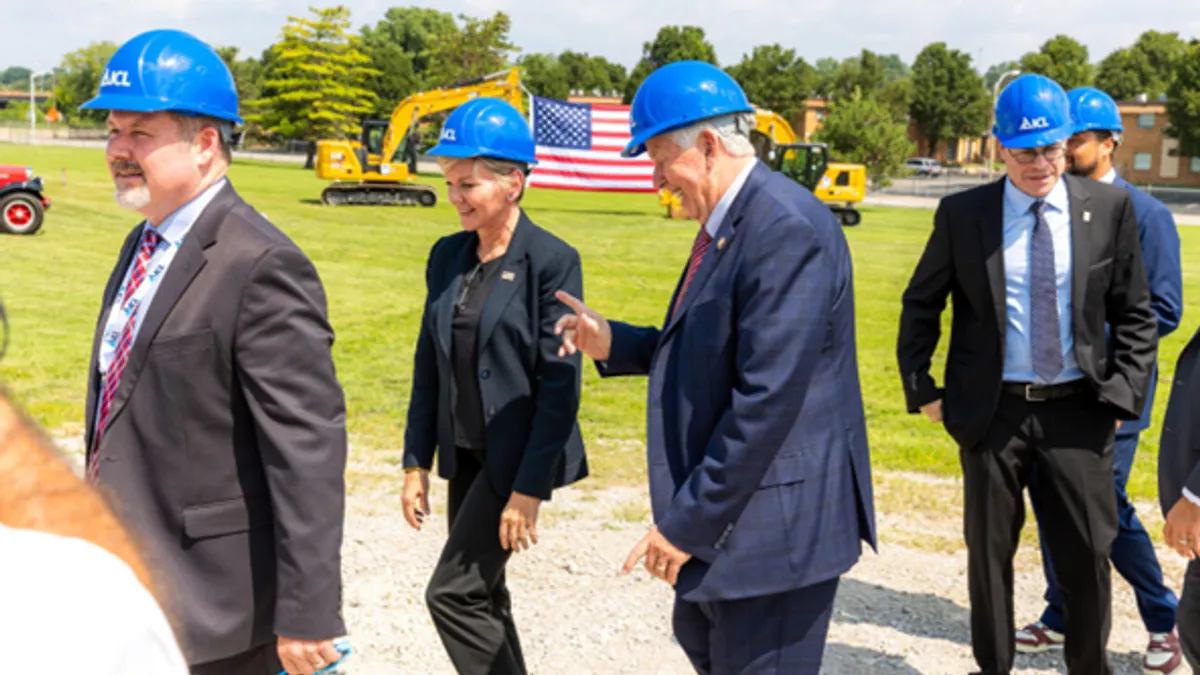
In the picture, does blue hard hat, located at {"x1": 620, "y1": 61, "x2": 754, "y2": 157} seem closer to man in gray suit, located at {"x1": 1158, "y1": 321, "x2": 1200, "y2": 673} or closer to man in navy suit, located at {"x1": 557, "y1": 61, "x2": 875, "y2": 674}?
man in navy suit, located at {"x1": 557, "y1": 61, "x2": 875, "y2": 674}

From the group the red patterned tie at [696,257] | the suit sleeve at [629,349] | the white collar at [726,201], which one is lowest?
the suit sleeve at [629,349]

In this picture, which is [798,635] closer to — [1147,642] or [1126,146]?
[1147,642]

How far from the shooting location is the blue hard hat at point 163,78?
2818 millimetres

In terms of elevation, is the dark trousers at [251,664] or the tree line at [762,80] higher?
the tree line at [762,80]

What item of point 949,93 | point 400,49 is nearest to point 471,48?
point 400,49

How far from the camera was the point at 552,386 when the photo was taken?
13.6 ft

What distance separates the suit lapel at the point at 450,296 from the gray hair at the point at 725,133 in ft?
4.31

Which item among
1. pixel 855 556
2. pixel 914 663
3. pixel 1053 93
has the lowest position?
pixel 914 663

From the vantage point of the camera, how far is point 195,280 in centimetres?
280

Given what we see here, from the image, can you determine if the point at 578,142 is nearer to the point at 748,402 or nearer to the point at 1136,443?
the point at 1136,443

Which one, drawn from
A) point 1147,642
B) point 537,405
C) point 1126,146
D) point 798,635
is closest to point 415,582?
point 537,405

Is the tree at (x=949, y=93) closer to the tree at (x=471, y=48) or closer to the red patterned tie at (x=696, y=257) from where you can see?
the tree at (x=471, y=48)

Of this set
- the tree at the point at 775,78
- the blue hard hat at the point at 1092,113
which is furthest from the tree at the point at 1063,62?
the blue hard hat at the point at 1092,113

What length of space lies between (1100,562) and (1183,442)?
85 centimetres
